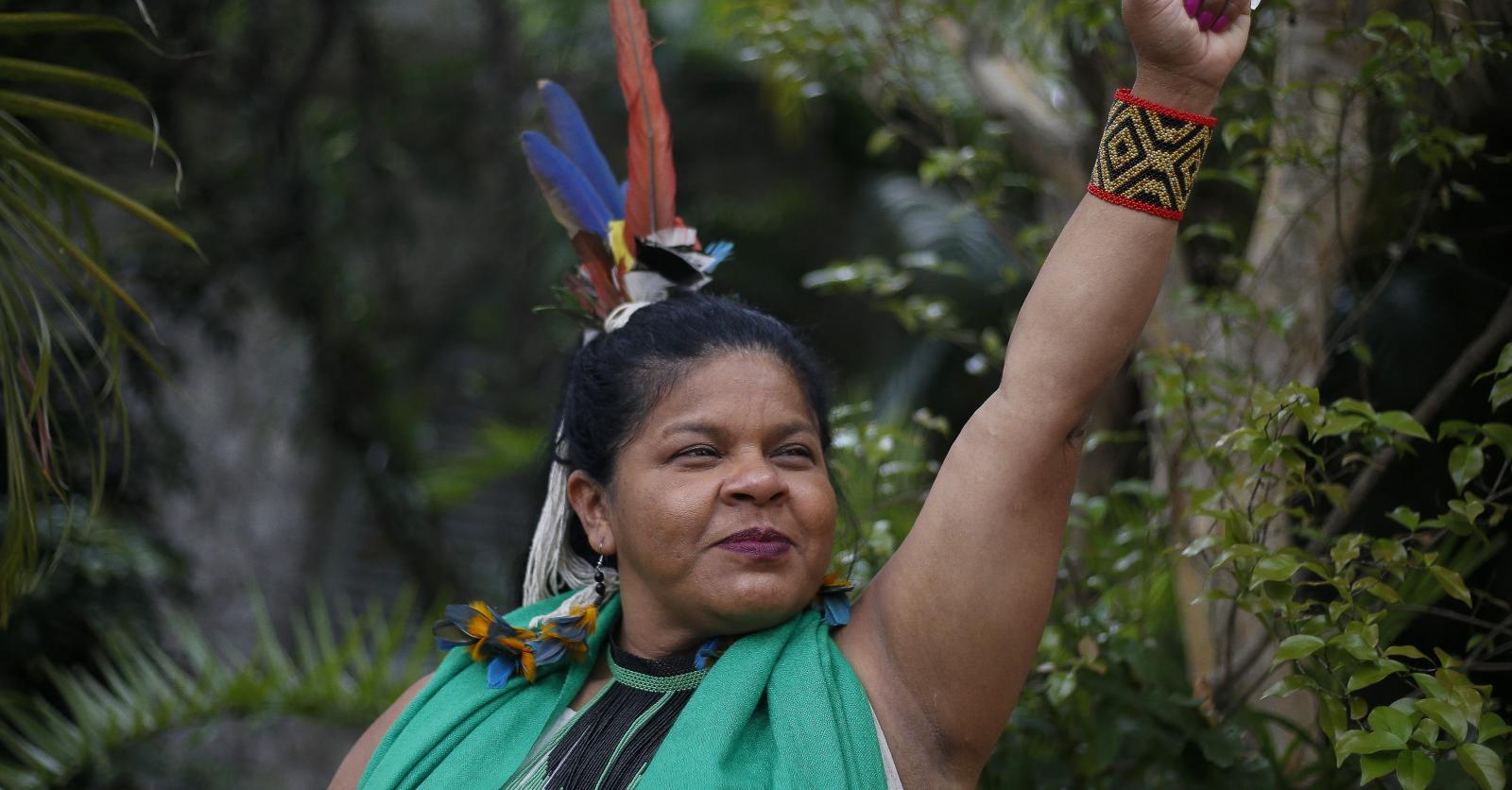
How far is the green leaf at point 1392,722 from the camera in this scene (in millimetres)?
1483

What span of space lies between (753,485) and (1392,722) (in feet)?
2.54

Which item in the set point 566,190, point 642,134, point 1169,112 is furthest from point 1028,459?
point 566,190

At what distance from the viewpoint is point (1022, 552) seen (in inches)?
58.6

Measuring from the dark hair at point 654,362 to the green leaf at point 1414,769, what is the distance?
2.80 ft

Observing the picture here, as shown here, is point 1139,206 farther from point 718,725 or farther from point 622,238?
point 622,238

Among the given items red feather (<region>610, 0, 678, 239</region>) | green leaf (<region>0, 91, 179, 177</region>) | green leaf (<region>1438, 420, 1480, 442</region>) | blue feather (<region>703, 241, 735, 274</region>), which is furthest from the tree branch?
green leaf (<region>0, 91, 179, 177</region>)

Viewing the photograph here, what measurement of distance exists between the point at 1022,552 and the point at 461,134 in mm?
6882

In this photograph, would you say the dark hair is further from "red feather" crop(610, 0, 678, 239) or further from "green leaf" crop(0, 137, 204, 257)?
"green leaf" crop(0, 137, 204, 257)

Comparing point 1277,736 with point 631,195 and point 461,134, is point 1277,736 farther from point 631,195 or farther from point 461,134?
point 461,134

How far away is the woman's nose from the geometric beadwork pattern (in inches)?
21.3

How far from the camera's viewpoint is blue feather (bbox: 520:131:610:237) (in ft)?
7.44

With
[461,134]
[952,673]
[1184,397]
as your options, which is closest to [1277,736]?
[1184,397]

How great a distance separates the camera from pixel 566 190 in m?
2.28

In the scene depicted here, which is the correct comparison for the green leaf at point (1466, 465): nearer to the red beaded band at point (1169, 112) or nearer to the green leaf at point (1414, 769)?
the green leaf at point (1414, 769)
